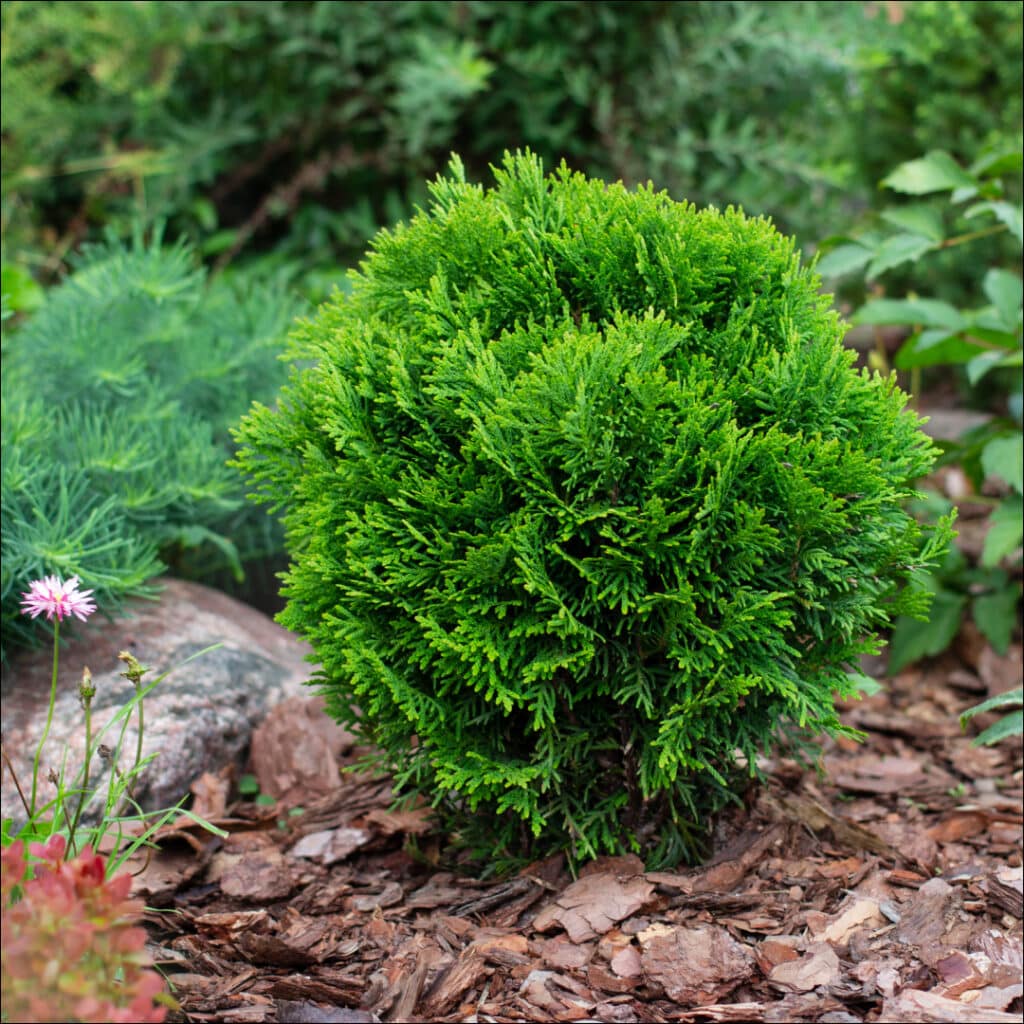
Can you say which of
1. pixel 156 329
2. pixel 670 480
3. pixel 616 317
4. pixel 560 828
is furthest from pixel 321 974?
pixel 156 329

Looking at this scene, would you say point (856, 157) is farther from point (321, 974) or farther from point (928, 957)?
point (321, 974)

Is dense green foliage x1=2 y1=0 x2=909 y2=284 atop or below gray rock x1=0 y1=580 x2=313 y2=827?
atop

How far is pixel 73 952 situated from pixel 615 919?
4.23 feet

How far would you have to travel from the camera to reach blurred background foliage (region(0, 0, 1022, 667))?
17.3ft

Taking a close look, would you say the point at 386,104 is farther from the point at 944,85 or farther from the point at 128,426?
the point at 128,426

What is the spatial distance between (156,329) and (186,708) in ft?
4.70

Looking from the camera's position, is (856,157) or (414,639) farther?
(856,157)

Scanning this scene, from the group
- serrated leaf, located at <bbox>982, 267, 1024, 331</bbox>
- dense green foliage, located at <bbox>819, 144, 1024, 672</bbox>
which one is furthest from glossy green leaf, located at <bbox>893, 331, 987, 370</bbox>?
serrated leaf, located at <bbox>982, 267, 1024, 331</bbox>

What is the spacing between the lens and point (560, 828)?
2641 mm

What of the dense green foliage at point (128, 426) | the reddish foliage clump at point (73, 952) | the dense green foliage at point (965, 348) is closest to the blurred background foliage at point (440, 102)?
the dense green foliage at point (128, 426)

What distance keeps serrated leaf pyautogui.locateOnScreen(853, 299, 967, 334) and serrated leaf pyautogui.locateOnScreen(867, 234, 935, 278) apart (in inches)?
6.3

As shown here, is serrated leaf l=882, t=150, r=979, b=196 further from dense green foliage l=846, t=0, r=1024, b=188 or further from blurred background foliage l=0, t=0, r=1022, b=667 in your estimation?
dense green foliage l=846, t=0, r=1024, b=188

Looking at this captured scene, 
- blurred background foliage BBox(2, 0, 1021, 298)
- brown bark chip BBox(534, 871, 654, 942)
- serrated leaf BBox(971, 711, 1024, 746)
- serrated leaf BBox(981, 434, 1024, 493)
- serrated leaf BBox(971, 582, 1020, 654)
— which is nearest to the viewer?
brown bark chip BBox(534, 871, 654, 942)

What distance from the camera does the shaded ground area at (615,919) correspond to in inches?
89.3
